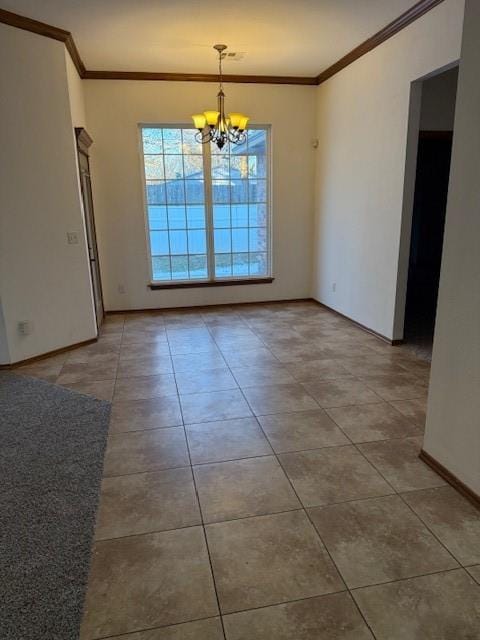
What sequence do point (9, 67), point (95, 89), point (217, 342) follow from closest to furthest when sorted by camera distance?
point (9, 67) < point (217, 342) < point (95, 89)

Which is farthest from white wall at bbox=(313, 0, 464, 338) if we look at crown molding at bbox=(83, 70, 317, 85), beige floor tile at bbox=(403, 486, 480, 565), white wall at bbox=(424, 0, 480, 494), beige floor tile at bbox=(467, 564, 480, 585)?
beige floor tile at bbox=(467, 564, 480, 585)

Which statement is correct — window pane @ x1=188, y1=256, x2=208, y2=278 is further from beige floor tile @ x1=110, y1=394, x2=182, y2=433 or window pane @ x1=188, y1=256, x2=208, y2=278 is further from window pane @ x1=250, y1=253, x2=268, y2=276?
beige floor tile @ x1=110, y1=394, x2=182, y2=433

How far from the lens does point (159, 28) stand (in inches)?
154

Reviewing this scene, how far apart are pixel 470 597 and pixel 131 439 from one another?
1924 mm

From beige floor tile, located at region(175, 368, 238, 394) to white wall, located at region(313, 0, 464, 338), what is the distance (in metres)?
1.84

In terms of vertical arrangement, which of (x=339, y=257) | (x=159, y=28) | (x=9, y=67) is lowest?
(x=339, y=257)

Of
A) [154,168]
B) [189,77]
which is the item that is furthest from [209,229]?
[189,77]

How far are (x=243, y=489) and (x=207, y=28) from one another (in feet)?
12.6

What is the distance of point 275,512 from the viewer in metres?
2.07

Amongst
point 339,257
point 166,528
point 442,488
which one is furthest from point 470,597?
point 339,257

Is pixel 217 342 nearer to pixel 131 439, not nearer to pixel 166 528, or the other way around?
pixel 131 439

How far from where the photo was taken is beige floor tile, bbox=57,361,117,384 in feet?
12.2

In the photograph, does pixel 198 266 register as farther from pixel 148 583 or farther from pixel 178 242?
pixel 148 583

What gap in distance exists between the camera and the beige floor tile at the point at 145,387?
3.37 metres
